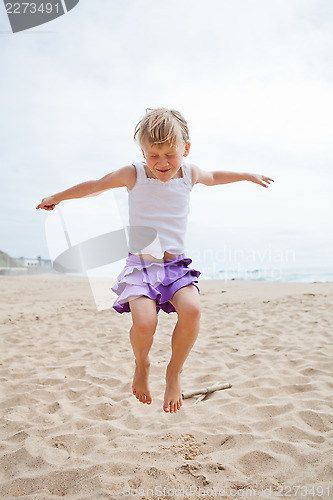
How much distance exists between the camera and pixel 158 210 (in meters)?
2.94

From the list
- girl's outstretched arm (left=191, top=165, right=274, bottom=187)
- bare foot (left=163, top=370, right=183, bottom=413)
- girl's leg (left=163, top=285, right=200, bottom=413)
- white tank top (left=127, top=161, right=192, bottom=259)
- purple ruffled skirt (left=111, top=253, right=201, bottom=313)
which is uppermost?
girl's outstretched arm (left=191, top=165, right=274, bottom=187)

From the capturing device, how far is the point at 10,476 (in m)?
3.11

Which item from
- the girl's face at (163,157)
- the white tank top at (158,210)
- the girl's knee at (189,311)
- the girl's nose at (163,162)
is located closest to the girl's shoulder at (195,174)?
the white tank top at (158,210)

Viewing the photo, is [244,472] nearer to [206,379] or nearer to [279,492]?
[279,492]

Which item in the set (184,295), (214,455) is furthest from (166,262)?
(214,455)

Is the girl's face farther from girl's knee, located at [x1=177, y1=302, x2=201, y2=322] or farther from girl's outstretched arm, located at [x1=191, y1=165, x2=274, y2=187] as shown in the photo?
girl's knee, located at [x1=177, y1=302, x2=201, y2=322]

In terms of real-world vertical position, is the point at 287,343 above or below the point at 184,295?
below

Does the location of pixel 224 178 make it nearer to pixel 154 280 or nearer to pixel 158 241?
pixel 158 241

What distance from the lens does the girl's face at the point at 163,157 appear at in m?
2.63

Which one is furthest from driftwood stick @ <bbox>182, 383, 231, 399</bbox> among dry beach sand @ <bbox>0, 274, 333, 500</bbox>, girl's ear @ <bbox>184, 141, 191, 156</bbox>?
girl's ear @ <bbox>184, 141, 191, 156</bbox>

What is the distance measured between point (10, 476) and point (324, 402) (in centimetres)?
289

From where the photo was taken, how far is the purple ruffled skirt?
108 inches

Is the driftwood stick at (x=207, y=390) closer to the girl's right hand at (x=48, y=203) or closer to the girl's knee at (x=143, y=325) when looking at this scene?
the girl's knee at (x=143, y=325)

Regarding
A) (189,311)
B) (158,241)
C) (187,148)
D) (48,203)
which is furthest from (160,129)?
(189,311)
